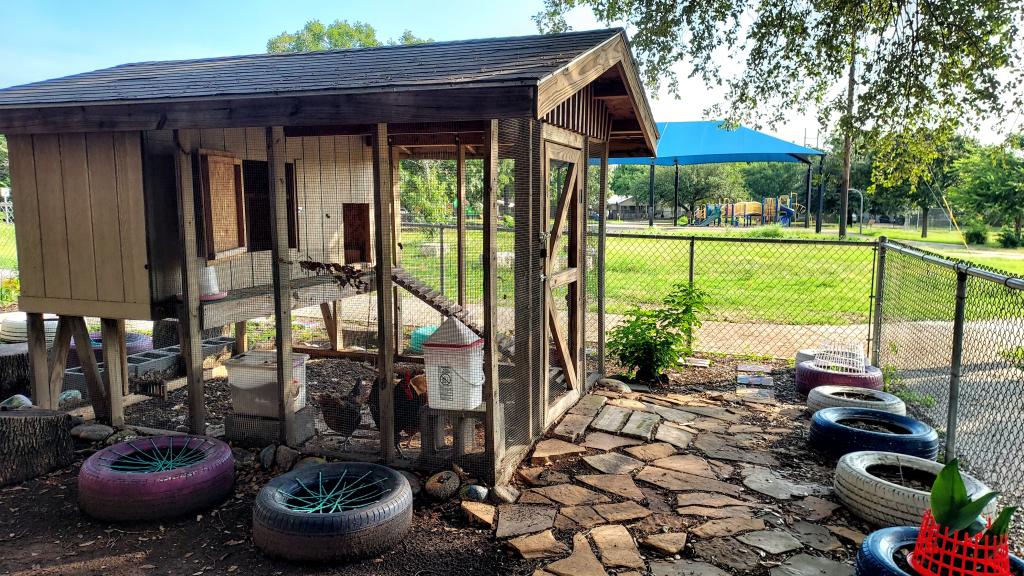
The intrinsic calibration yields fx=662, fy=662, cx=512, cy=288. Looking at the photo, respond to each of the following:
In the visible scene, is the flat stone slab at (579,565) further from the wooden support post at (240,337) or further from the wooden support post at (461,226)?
the wooden support post at (240,337)

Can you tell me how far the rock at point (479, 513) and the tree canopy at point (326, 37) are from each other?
28499 millimetres

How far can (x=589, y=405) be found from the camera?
557 cm

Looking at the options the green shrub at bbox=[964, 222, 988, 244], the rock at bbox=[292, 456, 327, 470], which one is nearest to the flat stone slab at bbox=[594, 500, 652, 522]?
the rock at bbox=[292, 456, 327, 470]

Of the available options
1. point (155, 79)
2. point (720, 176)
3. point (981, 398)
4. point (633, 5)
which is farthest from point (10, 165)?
point (720, 176)

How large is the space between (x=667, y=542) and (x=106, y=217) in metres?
4.18

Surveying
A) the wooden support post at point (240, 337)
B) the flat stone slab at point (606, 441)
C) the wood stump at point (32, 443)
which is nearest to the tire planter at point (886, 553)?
the flat stone slab at point (606, 441)

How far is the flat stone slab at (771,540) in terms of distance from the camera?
3.31m

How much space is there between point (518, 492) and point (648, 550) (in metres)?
0.92

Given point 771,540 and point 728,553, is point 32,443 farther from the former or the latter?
point 771,540

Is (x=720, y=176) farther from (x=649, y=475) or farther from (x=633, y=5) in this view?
(x=649, y=475)

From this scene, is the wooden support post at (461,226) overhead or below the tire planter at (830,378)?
overhead

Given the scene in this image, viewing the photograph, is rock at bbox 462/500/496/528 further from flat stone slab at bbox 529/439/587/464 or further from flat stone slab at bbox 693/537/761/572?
flat stone slab at bbox 693/537/761/572

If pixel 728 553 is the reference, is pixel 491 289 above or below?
above

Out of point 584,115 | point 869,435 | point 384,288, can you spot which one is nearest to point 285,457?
point 384,288
